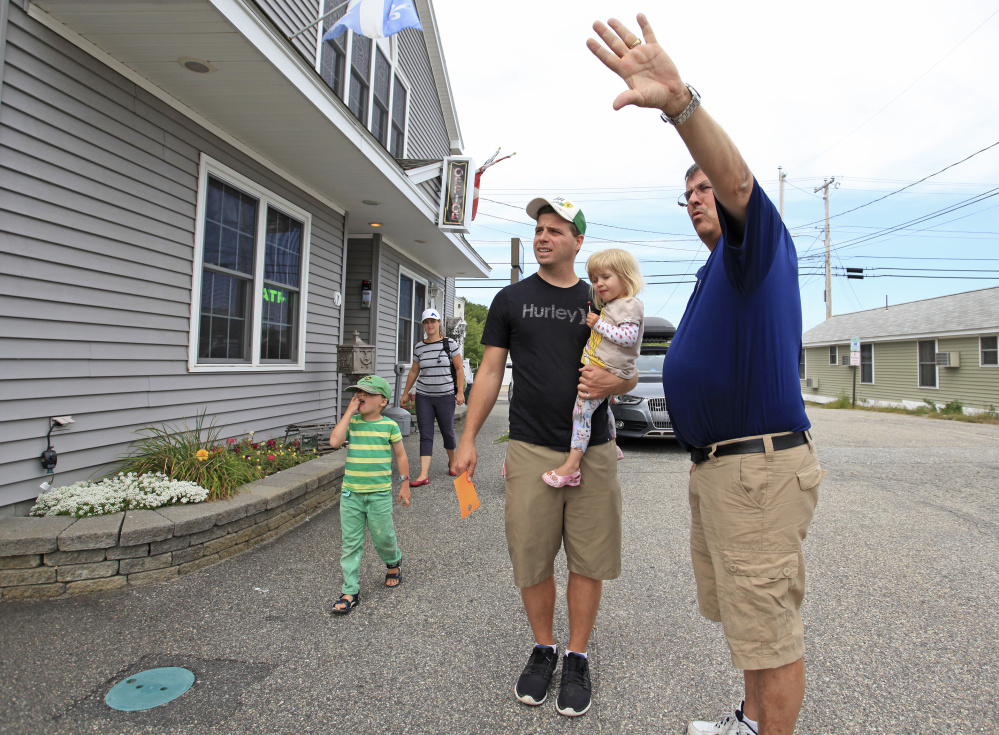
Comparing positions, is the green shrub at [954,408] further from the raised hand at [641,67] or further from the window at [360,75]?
the raised hand at [641,67]

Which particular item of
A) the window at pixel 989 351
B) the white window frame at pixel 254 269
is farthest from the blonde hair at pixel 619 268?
the window at pixel 989 351

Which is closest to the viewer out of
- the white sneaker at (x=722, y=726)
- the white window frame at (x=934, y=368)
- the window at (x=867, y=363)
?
the white sneaker at (x=722, y=726)

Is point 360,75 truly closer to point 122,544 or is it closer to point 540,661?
point 122,544

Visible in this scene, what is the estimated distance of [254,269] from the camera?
6031 millimetres

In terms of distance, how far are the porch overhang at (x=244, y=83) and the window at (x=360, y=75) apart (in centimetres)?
179

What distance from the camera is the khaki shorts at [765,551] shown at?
1.65 m

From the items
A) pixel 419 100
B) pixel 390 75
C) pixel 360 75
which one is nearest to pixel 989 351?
pixel 419 100

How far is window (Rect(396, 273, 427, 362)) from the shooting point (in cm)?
1150

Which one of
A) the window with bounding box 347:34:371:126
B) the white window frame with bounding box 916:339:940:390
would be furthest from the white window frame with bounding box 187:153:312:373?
the white window frame with bounding box 916:339:940:390

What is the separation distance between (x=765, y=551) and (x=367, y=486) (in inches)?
84.5

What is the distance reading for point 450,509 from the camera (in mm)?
5102

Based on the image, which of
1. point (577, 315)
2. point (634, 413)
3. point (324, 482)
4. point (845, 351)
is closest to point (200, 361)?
→ point (324, 482)

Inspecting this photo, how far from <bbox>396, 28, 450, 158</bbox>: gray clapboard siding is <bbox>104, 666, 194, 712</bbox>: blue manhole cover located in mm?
10084

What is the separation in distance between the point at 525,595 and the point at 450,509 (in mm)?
2750
